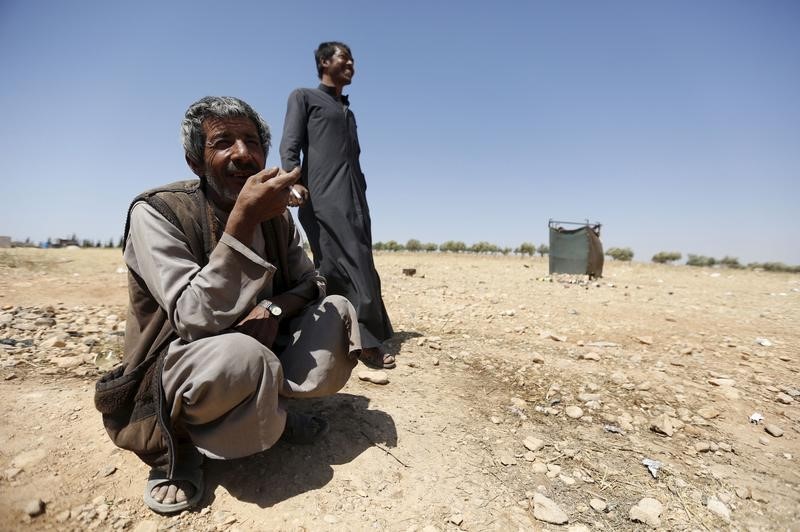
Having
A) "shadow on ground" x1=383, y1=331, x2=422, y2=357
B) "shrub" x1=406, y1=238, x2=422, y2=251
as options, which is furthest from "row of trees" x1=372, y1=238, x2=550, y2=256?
"shadow on ground" x1=383, y1=331, x2=422, y2=357

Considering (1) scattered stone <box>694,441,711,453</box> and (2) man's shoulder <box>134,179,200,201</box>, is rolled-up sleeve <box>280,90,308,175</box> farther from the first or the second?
(1) scattered stone <box>694,441,711,453</box>

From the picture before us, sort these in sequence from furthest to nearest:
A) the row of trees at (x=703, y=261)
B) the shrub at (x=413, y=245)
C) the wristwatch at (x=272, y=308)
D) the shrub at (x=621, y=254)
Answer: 1. the shrub at (x=413, y=245)
2. the shrub at (x=621, y=254)
3. the row of trees at (x=703, y=261)
4. the wristwatch at (x=272, y=308)

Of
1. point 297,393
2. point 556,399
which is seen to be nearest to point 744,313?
point 556,399

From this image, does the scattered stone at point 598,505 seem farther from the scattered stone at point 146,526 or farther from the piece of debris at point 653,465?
the scattered stone at point 146,526

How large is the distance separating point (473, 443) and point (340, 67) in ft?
9.05

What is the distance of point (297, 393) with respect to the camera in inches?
66.3

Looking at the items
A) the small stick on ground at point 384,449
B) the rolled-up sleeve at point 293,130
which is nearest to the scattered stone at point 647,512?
the small stick on ground at point 384,449

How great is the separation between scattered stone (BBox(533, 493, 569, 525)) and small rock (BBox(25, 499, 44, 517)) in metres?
1.81

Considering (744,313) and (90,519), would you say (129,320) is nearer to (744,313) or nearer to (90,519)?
(90,519)

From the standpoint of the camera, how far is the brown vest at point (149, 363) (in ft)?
4.85

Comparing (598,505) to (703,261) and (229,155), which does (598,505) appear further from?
(703,261)

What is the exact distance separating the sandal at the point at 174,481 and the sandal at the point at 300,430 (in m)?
0.37

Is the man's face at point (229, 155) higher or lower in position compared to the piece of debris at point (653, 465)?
higher

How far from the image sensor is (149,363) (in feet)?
4.95
